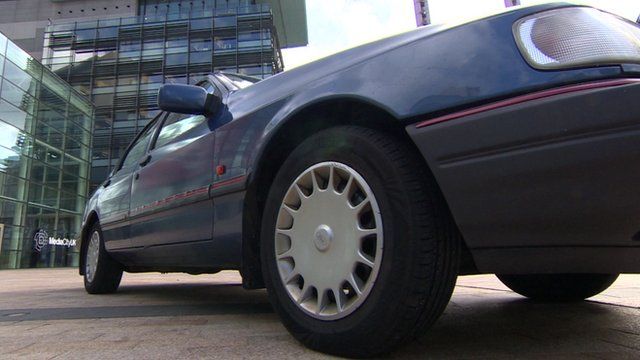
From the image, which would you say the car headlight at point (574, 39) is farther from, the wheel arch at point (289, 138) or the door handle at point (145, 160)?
the door handle at point (145, 160)

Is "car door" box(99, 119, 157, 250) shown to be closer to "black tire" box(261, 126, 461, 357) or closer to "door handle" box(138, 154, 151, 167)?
"door handle" box(138, 154, 151, 167)

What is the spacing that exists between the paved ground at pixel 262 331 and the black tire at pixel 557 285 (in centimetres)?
9

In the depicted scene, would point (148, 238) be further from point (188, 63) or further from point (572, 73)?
point (188, 63)

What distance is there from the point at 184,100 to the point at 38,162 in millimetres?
21885

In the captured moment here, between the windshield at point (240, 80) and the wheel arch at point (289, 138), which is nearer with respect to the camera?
the wheel arch at point (289, 138)

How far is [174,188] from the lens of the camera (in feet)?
11.0

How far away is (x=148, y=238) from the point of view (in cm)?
379

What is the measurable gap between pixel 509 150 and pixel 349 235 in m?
0.71

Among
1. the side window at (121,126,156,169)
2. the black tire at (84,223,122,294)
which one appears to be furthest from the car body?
the black tire at (84,223,122,294)

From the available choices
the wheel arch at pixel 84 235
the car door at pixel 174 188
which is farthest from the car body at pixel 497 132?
the wheel arch at pixel 84 235

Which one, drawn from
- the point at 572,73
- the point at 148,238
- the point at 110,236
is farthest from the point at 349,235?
the point at 110,236

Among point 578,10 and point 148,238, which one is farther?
point 148,238

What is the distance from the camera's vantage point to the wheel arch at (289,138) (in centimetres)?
210

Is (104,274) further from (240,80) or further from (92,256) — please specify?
(240,80)
